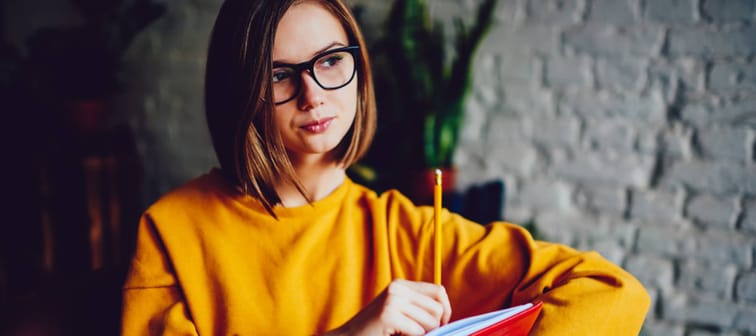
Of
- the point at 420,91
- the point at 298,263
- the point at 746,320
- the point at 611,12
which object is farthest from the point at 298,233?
the point at 746,320

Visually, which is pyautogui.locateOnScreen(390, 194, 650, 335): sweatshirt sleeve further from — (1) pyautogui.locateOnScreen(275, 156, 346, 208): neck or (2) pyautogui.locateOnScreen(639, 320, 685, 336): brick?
(2) pyautogui.locateOnScreen(639, 320, 685, 336): brick

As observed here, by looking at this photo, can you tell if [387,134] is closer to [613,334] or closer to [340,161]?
[340,161]

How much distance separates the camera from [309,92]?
0.82 m

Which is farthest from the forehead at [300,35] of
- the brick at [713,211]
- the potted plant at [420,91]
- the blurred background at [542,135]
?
the brick at [713,211]

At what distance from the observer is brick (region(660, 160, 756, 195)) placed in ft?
4.69

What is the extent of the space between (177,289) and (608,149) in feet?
3.82

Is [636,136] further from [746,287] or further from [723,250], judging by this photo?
[746,287]

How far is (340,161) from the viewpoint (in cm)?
97

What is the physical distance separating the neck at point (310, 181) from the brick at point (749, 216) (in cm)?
109

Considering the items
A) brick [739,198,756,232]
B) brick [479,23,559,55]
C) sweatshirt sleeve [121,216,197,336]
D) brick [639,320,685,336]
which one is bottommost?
brick [639,320,685,336]

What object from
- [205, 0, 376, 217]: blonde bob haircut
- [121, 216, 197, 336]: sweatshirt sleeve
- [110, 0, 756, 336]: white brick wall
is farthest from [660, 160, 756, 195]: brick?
[121, 216, 197, 336]: sweatshirt sleeve

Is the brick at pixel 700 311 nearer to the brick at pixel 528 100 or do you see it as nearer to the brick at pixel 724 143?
the brick at pixel 724 143

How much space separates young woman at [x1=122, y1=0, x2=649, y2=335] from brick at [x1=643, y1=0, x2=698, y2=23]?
844 millimetres

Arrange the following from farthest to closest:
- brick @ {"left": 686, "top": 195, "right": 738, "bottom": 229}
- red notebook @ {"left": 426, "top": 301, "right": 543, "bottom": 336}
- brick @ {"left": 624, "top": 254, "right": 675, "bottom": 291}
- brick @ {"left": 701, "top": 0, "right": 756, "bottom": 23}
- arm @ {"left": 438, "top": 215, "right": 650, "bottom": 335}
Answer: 1. brick @ {"left": 624, "top": 254, "right": 675, "bottom": 291}
2. brick @ {"left": 686, "top": 195, "right": 738, "bottom": 229}
3. brick @ {"left": 701, "top": 0, "right": 756, "bottom": 23}
4. arm @ {"left": 438, "top": 215, "right": 650, "bottom": 335}
5. red notebook @ {"left": 426, "top": 301, "right": 543, "bottom": 336}
